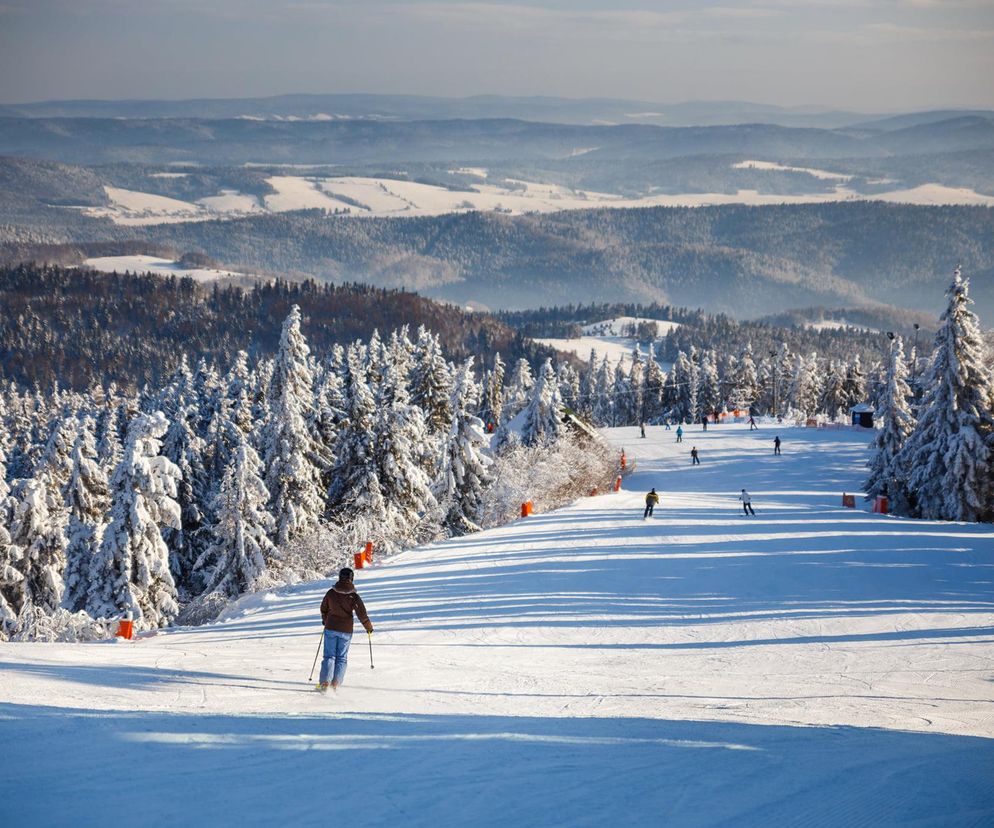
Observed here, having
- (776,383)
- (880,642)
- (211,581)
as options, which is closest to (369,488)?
(211,581)

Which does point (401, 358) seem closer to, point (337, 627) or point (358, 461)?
point (358, 461)

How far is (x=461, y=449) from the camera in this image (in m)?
38.5

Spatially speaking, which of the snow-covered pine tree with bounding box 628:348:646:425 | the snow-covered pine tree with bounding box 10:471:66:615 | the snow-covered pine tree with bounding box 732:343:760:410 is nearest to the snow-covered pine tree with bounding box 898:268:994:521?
the snow-covered pine tree with bounding box 10:471:66:615

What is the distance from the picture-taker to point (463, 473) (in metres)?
38.3

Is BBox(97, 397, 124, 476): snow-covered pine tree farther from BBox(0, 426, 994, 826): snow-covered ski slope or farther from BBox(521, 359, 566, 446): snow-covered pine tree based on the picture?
BBox(0, 426, 994, 826): snow-covered ski slope

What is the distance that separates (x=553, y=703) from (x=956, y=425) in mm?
29557

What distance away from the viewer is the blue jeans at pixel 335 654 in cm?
1191

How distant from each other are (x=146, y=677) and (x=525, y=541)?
1494cm

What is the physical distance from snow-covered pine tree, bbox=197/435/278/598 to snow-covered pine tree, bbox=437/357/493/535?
7135 mm

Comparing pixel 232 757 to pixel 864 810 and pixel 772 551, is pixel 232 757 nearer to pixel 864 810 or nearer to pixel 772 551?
pixel 864 810

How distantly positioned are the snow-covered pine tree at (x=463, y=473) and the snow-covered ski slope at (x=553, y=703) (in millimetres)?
13533

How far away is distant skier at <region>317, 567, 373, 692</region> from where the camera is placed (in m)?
11.9

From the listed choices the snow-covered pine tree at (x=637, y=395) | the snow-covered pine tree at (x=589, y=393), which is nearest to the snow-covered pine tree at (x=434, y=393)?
the snow-covered pine tree at (x=589, y=393)

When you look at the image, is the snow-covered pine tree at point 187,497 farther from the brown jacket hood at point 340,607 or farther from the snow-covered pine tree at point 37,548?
the brown jacket hood at point 340,607
